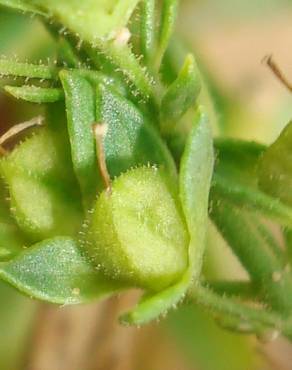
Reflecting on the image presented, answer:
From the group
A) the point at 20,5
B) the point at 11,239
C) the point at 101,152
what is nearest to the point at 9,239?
the point at 11,239

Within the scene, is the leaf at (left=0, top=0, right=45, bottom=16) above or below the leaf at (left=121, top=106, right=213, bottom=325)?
above

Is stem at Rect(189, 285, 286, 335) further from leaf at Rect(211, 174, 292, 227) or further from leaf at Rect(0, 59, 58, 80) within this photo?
leaf at Rect(0, 59, 58, 80)

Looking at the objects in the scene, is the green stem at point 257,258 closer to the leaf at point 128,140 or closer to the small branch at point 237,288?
the small branch at point 237,288

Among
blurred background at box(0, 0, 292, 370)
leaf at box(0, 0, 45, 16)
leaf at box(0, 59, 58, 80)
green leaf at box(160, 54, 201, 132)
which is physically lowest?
blurred background at box(0, 0, 292, 370)

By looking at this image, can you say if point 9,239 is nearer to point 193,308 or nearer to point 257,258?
point 257,258

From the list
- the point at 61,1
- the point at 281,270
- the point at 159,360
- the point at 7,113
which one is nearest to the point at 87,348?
the point at 159,360

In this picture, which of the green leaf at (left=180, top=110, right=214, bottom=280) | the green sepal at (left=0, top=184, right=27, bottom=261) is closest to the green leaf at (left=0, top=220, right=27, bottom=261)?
the green sepal at (left=0, top=184, right=27, bottom=261)

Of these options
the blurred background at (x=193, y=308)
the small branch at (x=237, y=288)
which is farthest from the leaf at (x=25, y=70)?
the blurred background at (x=193, y=308)
